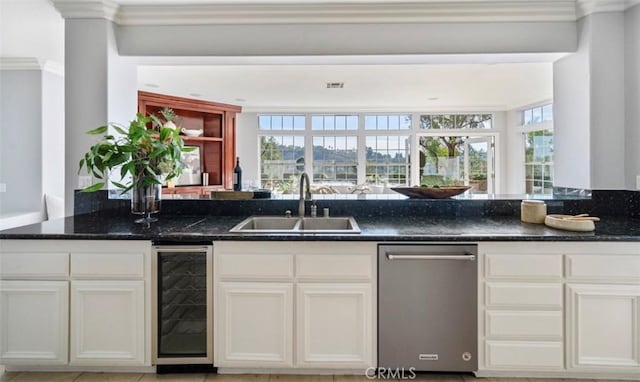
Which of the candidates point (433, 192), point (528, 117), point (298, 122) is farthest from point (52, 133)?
point (528, 117)

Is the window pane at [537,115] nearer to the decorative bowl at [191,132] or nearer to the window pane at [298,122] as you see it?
the window pane at [298,122]

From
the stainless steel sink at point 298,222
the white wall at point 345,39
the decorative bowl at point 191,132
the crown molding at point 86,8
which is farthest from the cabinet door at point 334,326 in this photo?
the decorative bowl at point 191,132

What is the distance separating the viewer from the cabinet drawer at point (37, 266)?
196cm

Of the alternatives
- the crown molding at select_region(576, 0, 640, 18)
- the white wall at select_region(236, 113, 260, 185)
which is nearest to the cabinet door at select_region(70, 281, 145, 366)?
the crown molding at select_region(576, 0, 640, 18)

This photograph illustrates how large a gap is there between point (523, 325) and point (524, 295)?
161mm

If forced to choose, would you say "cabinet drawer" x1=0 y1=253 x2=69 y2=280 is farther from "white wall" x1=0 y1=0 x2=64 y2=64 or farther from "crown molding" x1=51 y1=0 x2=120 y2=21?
"white wall" x1=0 y1=0 x2=64 y2=64

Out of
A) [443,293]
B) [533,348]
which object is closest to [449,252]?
[443,293]

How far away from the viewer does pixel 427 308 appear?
76.7 inches

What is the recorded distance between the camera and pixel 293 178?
26.2ft

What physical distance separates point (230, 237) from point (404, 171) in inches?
259

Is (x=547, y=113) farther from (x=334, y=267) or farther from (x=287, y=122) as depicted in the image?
(x=334, y=267)

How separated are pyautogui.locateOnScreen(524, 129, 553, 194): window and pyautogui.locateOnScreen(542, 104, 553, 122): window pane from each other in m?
0.22

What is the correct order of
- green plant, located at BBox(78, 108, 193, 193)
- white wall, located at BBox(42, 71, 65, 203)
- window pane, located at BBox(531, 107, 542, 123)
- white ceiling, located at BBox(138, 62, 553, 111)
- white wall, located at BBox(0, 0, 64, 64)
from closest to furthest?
green plant, located at BBox(78, 108, 193, 193) < white wall, located at BBox(0, 0, 64, 64) < white ceiling, located at BBox(138, 62, 553, 111) < white wall, located at BBox(42, 71, 65, 203) < window pane, located at BBox(531, 107, 542, 123)

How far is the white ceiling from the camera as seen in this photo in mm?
4582
